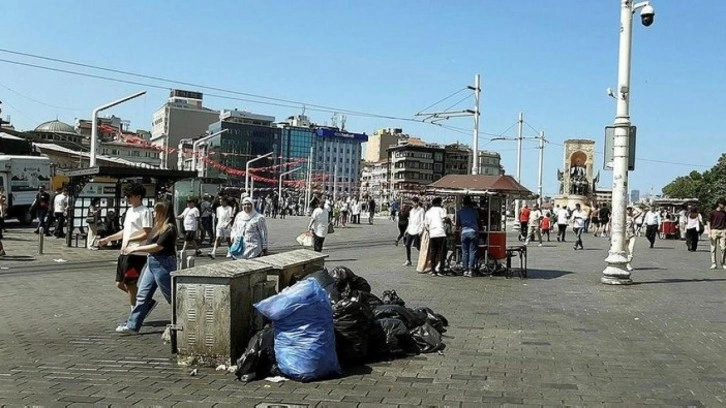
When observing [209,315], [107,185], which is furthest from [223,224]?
[209,315]

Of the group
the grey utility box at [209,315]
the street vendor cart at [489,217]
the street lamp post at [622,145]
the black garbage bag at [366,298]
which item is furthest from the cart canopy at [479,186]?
the grey utility box at [209,315]

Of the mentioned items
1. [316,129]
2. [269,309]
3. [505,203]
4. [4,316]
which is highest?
[316,129]

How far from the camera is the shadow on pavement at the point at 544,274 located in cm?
1577

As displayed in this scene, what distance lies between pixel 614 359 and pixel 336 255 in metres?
14.2

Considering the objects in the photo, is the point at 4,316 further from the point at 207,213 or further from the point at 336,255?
the point at 207,213

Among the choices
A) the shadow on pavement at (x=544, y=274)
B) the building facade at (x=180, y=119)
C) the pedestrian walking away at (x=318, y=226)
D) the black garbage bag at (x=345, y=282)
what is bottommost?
the shadow on pavement at (x=544, y=274)

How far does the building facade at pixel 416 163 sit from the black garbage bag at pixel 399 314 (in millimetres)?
157742

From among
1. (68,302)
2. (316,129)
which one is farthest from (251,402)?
(316,129)

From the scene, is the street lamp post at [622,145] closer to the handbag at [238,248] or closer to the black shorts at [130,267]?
the handbag at [238,248]

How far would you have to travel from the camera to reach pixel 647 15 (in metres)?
14.1

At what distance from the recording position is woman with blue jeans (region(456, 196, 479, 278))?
1512 centimetres

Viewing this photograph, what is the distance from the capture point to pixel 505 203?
A: 54.6ft

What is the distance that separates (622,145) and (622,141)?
80 millimetres

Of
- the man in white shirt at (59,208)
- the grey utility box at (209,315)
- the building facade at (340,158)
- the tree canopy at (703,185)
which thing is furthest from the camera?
the building facade at (340,158)
